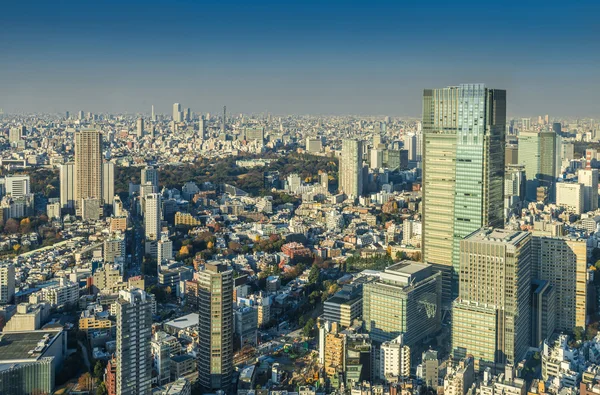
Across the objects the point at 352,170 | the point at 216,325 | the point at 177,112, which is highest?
the point at 177,112

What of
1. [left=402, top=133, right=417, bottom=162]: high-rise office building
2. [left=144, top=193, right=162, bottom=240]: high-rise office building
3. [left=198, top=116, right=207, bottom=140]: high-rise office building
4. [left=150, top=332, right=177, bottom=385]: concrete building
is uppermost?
[left=198, top=116, right=207, bottom=140]: high-rise office building

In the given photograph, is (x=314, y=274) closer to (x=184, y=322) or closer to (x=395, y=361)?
(x=184, y=322)

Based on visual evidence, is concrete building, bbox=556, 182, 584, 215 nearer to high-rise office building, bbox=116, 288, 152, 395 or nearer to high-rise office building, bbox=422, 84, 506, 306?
high-rise office building, bbox=422, 84, 506, 306

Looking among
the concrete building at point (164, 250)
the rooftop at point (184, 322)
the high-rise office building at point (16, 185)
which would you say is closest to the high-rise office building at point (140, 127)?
the high-rise office building at point (16, 185)

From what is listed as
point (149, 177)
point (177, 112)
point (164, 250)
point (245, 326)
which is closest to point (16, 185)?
point (149, 177)

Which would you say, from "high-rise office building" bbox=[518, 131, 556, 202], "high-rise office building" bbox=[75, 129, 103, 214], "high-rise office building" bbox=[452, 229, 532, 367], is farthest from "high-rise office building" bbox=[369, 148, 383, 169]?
"high-rise office building" bbox=[452, 229, 532, 367]

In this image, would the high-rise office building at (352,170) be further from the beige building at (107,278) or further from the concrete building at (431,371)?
the concrete building at (431,371)

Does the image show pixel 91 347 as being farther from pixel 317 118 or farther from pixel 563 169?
pixel 317 118
